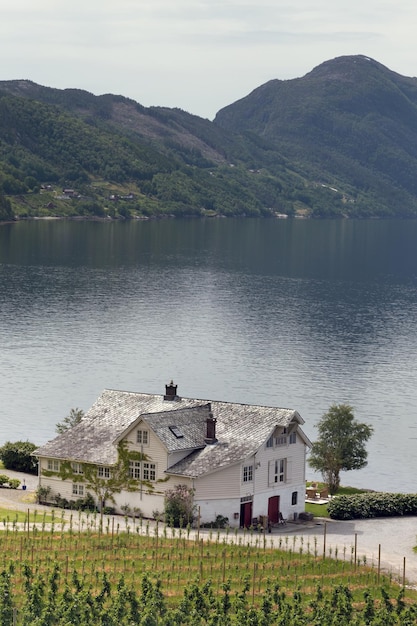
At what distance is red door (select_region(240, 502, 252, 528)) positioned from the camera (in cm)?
7750

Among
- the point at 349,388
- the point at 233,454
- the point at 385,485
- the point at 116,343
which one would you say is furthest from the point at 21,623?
the point at 116,343

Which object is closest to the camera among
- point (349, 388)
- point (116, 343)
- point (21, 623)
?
point (21, 623)

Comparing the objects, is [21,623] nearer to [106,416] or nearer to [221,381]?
[106,416]

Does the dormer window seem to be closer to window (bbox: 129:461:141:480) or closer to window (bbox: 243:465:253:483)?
window (bbox: 129:461:141:480)

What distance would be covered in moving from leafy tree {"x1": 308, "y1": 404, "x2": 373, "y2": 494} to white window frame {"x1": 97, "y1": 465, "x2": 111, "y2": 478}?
19.1 metres

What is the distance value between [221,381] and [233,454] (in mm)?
66007

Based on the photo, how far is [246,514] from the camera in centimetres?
7775

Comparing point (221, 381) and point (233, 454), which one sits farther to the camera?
point (221, 381)

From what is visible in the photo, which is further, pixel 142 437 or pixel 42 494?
pixel 42 494

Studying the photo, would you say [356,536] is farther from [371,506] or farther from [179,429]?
[179,429]

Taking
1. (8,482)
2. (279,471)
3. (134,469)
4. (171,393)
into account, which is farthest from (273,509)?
(8,482)

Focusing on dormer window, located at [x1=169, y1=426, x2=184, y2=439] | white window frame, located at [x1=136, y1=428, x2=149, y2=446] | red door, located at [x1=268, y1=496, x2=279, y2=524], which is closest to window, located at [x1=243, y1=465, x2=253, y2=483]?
red door, located at [x1=268, y1=496, x2=279, y2=524]

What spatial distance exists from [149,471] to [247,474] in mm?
6243

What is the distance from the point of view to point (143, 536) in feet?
228
